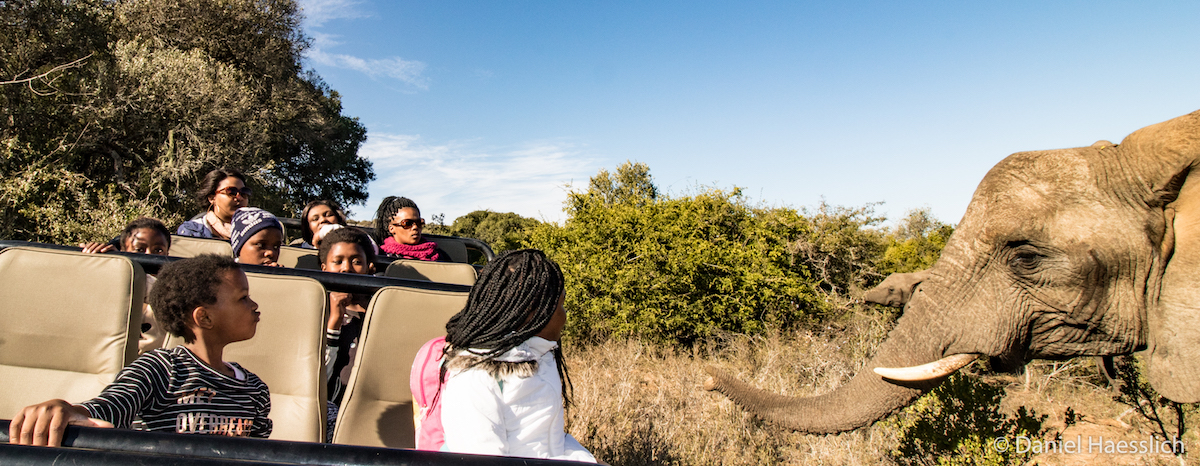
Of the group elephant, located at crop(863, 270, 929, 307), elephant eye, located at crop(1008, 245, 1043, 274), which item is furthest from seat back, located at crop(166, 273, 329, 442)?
elephant, located at crop(863, 270, 929, 307)

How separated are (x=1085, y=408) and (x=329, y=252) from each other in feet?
21.2

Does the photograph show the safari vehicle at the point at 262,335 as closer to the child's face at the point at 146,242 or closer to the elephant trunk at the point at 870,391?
the child's face at the point at 146,242

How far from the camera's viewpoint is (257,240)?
3.68 meters

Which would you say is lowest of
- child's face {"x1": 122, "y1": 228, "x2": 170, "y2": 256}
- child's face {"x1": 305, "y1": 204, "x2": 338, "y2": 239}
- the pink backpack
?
the pink backpack

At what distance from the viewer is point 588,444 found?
439 cm

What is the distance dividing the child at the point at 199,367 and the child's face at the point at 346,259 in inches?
53.3

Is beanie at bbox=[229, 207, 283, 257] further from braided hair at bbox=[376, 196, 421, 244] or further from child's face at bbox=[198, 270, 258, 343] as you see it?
child's face at bbox=[198, 270, 258, 343]

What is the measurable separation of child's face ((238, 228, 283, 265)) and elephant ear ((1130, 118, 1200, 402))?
172 inches

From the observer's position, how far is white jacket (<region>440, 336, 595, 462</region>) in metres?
1.66

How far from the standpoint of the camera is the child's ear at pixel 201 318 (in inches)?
79.7

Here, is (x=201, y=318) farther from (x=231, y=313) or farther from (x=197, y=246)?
(x=197, y=246)

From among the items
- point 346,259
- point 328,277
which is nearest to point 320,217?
point 346,259

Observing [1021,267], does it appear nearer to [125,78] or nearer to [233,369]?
[233,369]

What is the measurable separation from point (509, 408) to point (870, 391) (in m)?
2.23
